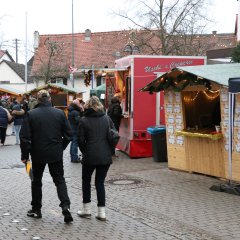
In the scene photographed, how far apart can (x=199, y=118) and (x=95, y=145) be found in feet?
17.0

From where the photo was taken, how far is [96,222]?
22.7 feet

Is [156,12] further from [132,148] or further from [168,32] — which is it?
[132,148]

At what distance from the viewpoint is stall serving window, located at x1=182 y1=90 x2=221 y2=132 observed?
1132 cm

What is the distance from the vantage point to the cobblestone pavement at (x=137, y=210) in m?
6.41

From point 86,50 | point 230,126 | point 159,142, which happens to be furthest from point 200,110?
point 86,50

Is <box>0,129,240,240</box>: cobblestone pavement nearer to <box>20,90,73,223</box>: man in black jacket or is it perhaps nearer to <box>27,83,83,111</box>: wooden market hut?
<box>20,90,73,223</box>: man in black jacket

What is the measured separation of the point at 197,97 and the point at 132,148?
2862 millimetres

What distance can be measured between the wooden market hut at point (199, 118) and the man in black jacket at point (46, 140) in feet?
10.6

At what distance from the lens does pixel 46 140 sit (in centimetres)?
679

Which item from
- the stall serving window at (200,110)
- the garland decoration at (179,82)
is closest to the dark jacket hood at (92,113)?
the garland decoration at (179,82)

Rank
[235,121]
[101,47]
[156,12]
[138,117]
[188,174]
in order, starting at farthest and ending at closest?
[101,47] < [156,12] < [138,117] < [188,174] < [235,121]

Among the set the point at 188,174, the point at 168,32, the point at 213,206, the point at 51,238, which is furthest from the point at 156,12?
the point at 51,238

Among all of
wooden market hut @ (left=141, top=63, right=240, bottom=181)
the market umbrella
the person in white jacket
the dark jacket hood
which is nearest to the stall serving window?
wooden market hut @ (left=141, top=63, right=240, bottom=181)

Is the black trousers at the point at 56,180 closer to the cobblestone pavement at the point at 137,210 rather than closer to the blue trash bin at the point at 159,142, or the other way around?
the cobblestone pavement at the point at 137,210
